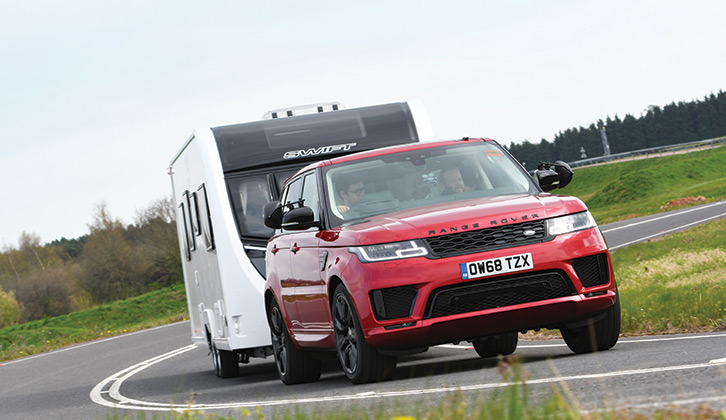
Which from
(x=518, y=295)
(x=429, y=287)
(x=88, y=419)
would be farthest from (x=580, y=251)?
(x=88, y=419)

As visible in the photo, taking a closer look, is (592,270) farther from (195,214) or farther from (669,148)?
(669,148)

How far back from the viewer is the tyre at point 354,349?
27.9ft

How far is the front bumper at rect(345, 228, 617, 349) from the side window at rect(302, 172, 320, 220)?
1.68 metres

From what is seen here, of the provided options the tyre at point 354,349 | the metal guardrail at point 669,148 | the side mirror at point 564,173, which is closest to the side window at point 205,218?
the tyre at point 354,349

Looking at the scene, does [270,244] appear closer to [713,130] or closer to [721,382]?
[721,382]

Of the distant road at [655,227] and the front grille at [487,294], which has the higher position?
the front grille at [487,294]

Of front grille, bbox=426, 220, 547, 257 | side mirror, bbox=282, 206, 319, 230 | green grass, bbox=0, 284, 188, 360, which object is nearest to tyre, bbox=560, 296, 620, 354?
front grille, bbox=426, 220, 547, 257

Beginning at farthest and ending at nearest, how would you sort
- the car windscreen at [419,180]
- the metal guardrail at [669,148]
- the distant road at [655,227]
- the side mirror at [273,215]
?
the metal guardrail at [669,148] → the distant road at [655,227] → the side mirror at [273,215] → the car windscreen at [419,180]

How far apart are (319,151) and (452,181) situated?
419cm

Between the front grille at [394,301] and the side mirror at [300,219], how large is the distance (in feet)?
4.75

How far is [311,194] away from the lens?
1022 cm

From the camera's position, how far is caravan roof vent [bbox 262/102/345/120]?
1430cm

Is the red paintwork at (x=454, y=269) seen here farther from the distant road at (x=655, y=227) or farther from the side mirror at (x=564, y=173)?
the distant road at (x=655, y=227)

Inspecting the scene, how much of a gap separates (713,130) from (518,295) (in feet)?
569
